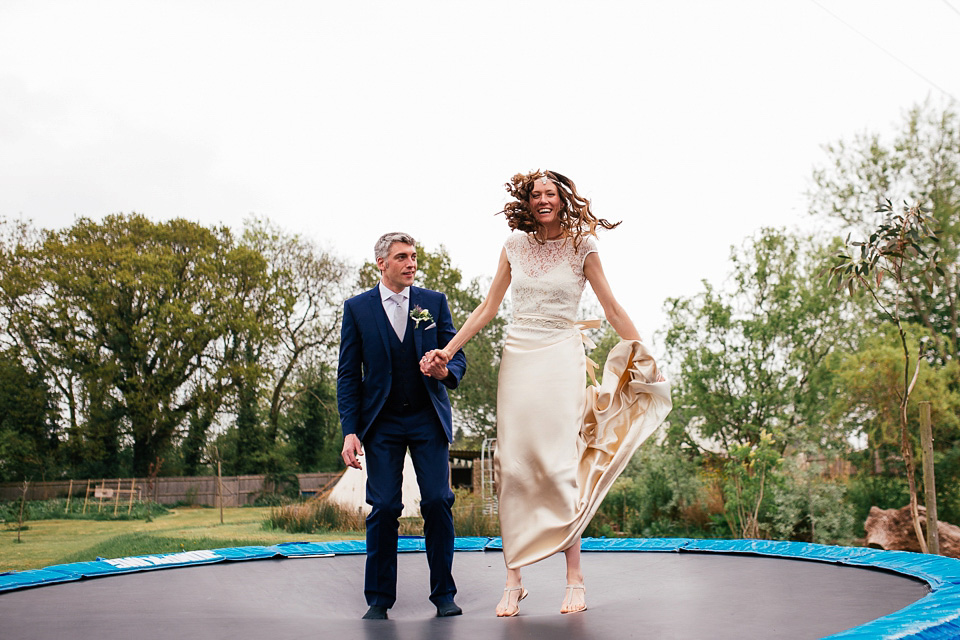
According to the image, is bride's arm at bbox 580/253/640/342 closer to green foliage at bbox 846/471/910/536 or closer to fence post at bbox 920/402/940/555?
fence post at bbox 920/402/940/555

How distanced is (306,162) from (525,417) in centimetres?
901

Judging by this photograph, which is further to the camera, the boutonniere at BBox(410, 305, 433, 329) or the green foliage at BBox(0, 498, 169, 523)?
the green foliage at BBox(0, 498, 169, 523)

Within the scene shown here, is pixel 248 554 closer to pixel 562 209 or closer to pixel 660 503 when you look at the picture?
pixel 562 209

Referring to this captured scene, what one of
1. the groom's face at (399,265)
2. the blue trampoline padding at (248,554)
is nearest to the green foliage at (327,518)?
the blue trampoline padding at (248,554)

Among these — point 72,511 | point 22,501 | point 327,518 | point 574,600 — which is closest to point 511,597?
point 574,600

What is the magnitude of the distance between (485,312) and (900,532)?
20.2 ft

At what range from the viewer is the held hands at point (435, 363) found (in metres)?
2.17

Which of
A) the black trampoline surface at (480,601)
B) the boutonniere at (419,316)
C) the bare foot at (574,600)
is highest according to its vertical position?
the boutonniere at (419,316)

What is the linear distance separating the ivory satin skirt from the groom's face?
373 mm

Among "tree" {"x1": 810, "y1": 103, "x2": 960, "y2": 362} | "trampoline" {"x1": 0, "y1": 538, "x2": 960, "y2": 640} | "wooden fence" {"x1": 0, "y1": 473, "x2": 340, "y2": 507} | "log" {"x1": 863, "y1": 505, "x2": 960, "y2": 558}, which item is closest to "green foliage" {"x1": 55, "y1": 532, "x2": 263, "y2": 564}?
"wooden fence" {"x1": 0, "y1": 473, "x2": 340, "y2": 507}

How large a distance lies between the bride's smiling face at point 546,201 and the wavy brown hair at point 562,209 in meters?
0.01

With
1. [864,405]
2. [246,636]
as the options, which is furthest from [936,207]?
[246,636]

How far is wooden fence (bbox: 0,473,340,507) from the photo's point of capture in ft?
25.4

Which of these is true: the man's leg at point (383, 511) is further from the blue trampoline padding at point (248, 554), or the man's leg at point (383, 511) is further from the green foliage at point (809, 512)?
the green foliage at point (809, 512)
